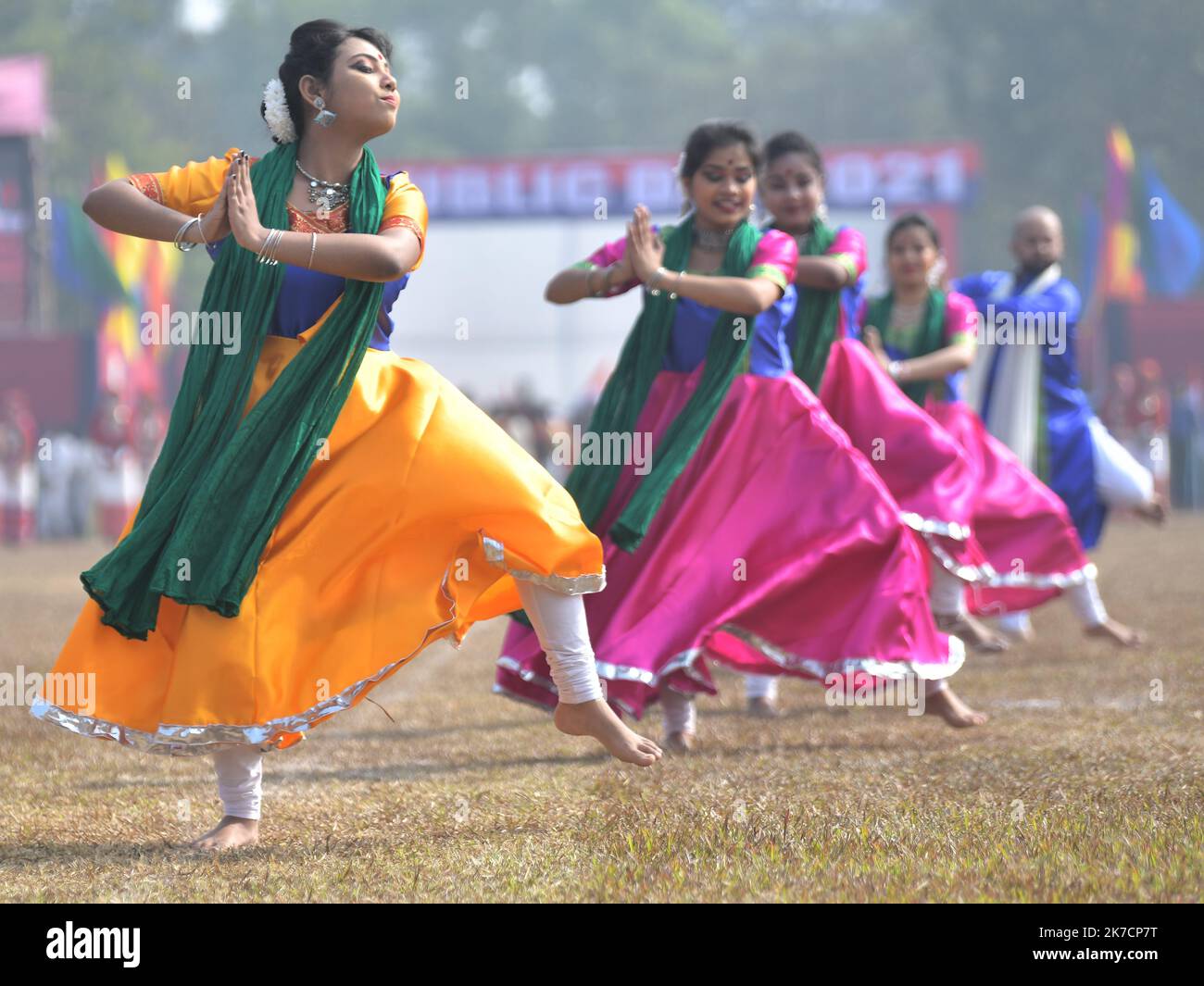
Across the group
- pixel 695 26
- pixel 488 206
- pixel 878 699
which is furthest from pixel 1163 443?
pixel 695 26

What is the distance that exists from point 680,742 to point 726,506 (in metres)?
0.67

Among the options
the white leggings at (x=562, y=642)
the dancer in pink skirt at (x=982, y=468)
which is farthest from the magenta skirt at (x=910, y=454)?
the white leggings at (x=562, y=642)

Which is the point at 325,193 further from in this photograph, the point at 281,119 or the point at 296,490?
the point at 296,490

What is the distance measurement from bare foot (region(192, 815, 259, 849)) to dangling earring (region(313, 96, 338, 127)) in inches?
58.3

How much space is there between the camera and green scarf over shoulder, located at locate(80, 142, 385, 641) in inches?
151

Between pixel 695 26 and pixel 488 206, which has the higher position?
pixel 695 26

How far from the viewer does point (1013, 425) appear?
8273mm

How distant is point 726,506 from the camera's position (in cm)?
531

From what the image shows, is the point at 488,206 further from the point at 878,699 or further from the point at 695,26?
the point at 695,26

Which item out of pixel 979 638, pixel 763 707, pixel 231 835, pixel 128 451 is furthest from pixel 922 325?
pixel 128 451

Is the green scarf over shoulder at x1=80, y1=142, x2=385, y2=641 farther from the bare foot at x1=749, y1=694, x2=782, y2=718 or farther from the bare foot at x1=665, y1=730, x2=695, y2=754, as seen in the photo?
the bare foot at x1=749, y1=694, x2=782, y2=718

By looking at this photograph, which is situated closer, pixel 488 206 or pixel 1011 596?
pixel 1011 596
